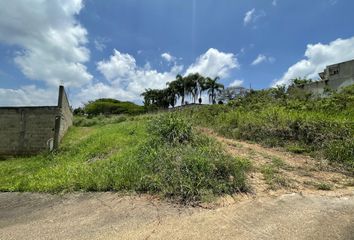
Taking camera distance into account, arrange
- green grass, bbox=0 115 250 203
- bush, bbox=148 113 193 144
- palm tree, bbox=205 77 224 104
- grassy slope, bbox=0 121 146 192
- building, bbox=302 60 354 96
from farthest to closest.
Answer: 1. palm tree, bbox=205 77 224 104
2. building, bbox=302 60 354 96
3. bush, bbox=148 113 193 144
4. grassy slope, bbox=0 121 146 192
5. green grass, bbox=0 115 250 203

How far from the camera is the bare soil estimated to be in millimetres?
2580

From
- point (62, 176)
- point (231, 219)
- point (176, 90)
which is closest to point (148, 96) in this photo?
point (176, 90)

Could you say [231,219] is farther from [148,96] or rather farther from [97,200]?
[148,96]

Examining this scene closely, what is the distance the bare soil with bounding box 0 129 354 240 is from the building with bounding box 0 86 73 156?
5486 mm

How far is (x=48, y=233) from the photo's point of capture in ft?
9.18

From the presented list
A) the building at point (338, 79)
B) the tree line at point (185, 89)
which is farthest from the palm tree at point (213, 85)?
the building at point (338, 79)

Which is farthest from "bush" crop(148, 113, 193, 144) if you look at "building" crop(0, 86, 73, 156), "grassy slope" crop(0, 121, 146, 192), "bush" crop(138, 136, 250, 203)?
"building" crop(0, 86, 73, 156)

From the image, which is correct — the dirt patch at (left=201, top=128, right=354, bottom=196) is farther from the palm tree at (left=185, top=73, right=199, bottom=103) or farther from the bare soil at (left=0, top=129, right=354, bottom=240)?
the palm tree at (left=185, top=73, right=199, bottom=103)

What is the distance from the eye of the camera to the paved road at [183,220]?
8.36ft

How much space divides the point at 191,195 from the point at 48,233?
177 cm

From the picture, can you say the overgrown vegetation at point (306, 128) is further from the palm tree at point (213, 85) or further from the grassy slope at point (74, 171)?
the palm tree at point (213, 85)

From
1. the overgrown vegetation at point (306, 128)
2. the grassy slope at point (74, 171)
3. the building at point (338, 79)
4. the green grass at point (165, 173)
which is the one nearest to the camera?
the green grass at point (165, 173)

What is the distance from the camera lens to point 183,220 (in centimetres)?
286

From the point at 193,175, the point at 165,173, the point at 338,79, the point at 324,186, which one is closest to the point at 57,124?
the point at 165,173
